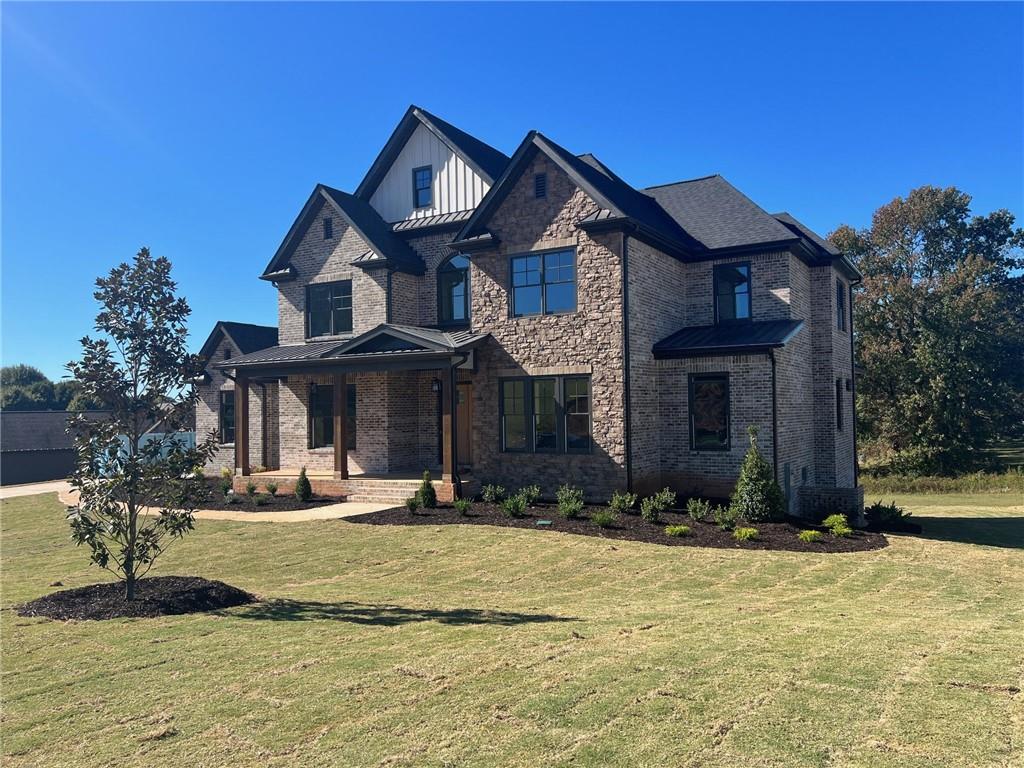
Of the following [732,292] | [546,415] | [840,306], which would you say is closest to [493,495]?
[546,415]

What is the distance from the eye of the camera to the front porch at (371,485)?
18600mm

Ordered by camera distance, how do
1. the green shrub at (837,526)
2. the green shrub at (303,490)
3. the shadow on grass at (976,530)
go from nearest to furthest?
the green shrub at (837,526)
the shadow on grass at (976,530)
the green shrub at (303,490)

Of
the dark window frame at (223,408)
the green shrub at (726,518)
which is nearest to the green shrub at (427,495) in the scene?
the green shrub at (726,518)

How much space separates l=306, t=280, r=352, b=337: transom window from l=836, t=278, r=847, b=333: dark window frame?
15714 mm

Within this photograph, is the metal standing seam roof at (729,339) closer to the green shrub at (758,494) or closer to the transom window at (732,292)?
the transom window at (732,292)

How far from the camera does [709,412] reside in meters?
18.1

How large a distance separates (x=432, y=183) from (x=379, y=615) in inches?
692

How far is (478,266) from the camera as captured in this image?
64.2ft

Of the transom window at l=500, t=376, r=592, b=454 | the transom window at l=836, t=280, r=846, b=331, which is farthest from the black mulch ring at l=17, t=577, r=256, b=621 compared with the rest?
the transom window at l=836, t=280, r=846, b=331

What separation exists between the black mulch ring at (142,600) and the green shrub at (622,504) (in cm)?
863

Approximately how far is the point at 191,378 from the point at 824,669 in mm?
8554

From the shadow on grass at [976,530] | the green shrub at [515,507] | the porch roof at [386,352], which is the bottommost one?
the shadow on grass at [976,530]

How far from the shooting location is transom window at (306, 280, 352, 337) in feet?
77.5

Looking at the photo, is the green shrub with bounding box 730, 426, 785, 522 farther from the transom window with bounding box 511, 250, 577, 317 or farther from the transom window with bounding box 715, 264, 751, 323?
the transom window with bounding box 511, 250, 577, 317
